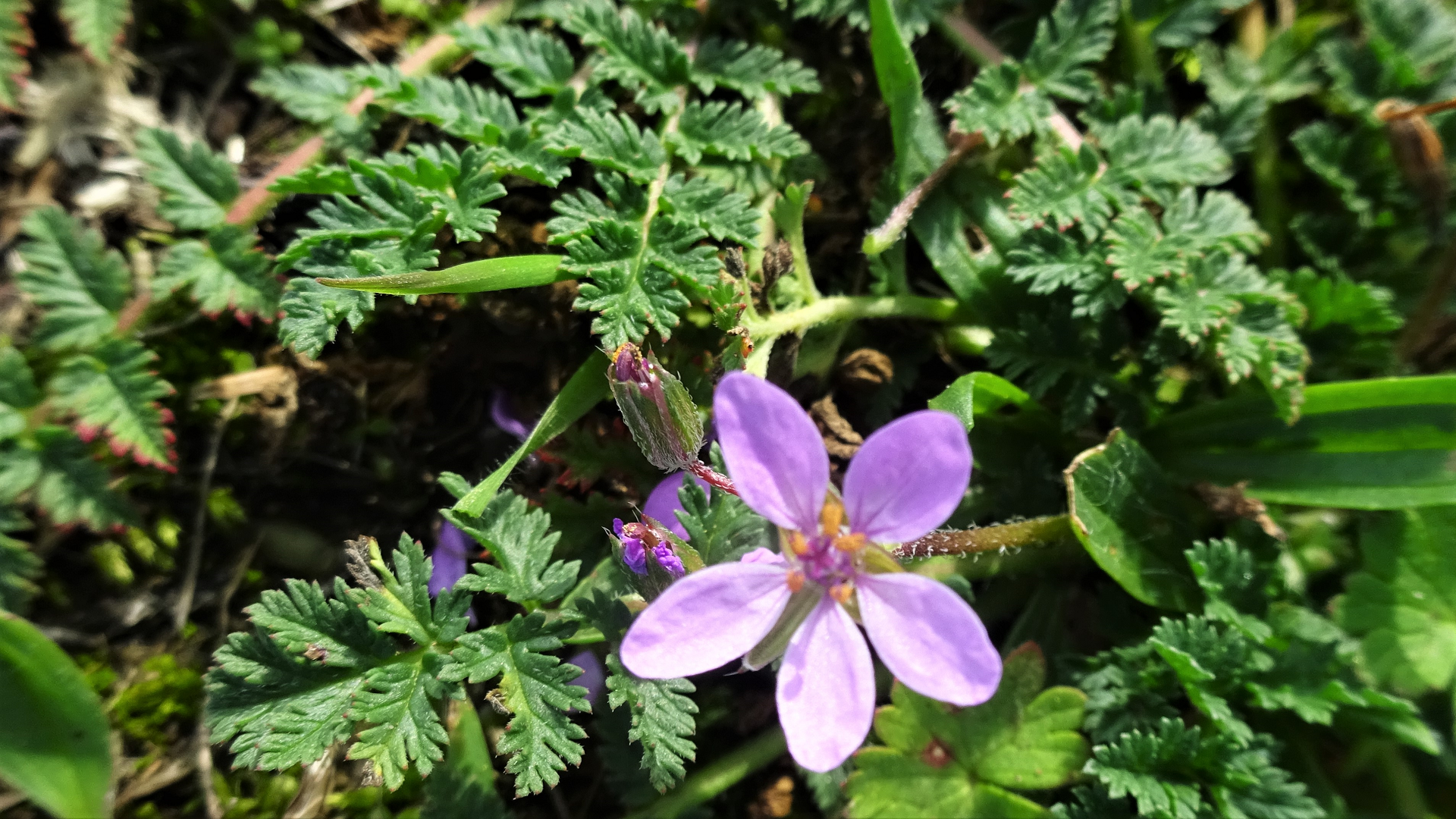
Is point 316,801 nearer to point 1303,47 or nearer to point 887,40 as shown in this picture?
point 887,40

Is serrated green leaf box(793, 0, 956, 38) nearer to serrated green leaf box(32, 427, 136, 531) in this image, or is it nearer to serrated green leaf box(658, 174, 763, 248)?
serrated green leaf box(658, 174, 763, 248)

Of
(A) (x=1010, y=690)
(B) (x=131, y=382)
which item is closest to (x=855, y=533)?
(A) (x=1010, y=690)

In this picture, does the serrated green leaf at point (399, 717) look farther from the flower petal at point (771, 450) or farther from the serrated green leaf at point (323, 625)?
the flower petal at point (771, 450)

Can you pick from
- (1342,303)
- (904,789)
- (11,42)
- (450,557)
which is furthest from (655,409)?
(11,42)

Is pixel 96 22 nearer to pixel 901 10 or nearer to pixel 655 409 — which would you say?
pixel 655 409

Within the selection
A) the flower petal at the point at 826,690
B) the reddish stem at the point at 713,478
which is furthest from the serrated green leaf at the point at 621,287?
the flower petal at the point at 826,690

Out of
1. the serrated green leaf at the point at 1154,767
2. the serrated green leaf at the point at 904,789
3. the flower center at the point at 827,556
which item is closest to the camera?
the flower center at the point at 827,556
